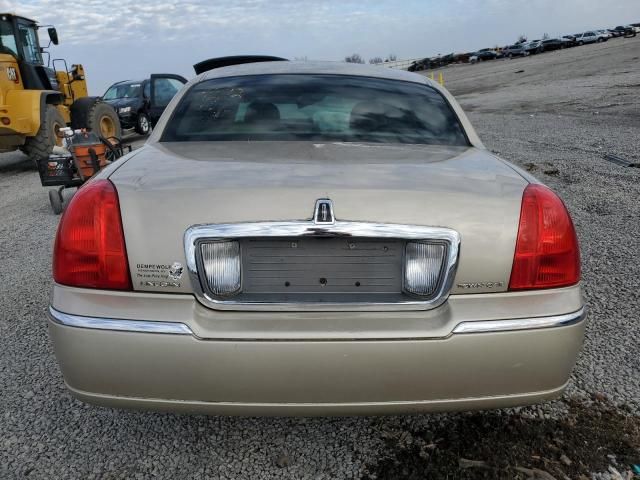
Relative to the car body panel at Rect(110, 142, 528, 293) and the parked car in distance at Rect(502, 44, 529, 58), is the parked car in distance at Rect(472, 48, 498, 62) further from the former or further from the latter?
the car body panel at Rect(110, 142, 528, 293)

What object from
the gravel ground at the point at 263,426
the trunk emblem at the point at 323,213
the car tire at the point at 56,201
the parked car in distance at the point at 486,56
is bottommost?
the parked car in distance at the point at 486,56

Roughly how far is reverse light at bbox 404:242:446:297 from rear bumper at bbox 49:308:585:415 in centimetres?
17

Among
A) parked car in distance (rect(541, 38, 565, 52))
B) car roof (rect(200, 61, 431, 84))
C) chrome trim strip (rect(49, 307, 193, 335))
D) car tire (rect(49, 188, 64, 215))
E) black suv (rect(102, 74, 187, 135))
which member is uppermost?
car roof (rect(200, 61, 431, 84))

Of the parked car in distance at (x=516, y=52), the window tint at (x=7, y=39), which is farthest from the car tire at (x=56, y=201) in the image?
the parked car in distance at (x=516, y=52)

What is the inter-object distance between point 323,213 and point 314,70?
164 centimetres

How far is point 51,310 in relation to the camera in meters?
1.85

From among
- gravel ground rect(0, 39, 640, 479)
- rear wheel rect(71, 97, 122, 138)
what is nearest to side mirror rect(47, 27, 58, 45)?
rear wheel rect(71, 97, 122, 138)

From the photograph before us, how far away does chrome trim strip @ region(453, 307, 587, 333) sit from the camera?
67.3 inches

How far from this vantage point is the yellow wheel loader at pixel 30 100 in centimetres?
947

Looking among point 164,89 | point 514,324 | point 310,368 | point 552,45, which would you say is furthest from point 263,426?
point 552,45

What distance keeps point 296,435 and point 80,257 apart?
3.75 feet

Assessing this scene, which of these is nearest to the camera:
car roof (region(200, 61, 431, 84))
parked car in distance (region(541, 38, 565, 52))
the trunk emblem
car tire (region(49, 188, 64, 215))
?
the trunk emblem

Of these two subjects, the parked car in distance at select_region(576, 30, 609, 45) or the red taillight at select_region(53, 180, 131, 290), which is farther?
the parked car in distance at select_region(576, 30, 609, 45)

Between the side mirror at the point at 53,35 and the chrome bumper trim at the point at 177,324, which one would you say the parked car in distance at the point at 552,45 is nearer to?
the side mirror at the point at 53,35
